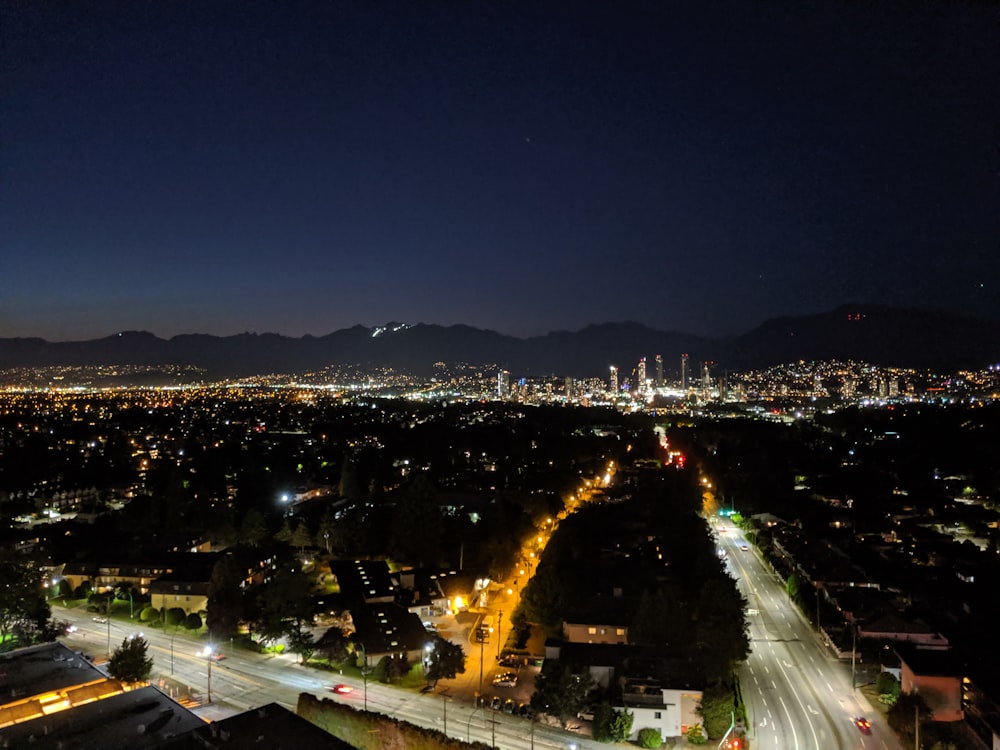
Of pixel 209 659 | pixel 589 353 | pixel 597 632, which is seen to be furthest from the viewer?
pixel 589 353

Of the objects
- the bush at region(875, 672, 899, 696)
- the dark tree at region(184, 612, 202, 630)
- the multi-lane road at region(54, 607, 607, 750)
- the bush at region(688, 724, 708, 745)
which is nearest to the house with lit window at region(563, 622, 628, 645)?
the multi-lane road at region(54, 607, 607, 750)

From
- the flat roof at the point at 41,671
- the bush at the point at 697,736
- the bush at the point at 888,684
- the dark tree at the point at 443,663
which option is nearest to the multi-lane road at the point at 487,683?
the dark tree at the point at 443,663

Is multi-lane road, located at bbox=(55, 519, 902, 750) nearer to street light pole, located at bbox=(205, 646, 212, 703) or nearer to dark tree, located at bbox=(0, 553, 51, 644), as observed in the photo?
street light pole, located at bbox=(205, 646, 212, 703)

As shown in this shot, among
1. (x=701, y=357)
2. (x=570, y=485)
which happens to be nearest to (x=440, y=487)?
(x=570, y=485)

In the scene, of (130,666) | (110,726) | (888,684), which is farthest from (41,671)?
(888,684)

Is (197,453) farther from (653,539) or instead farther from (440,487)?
(653,539)

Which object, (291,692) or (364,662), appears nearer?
(291,692)

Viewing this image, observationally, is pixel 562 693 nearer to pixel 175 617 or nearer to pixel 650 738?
pixel 650 738
